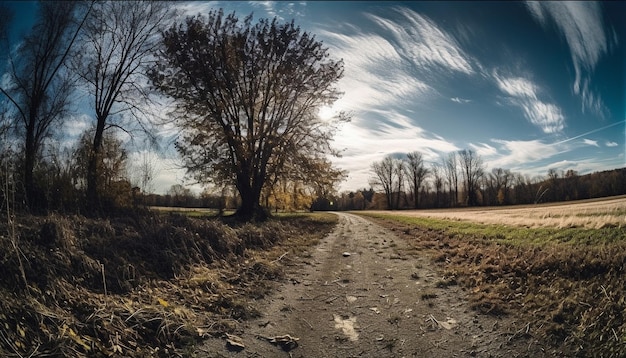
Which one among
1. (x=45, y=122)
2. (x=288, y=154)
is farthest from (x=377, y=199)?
(x=45, y=122)

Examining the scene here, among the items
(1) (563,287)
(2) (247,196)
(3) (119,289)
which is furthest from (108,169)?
(1) (563,287)

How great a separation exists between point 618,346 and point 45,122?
2241 cm

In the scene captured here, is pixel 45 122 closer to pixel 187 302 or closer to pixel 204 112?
pixel 204 112

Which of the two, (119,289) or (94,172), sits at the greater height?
(94,172)

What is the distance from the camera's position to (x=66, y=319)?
348 cm

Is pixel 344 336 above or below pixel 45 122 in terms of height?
below

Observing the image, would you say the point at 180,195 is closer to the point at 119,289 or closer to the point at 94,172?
the point at 94,172

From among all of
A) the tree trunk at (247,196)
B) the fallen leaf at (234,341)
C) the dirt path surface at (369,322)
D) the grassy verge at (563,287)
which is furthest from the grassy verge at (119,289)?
the tree trunk at (247,196)

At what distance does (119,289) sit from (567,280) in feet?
25.0

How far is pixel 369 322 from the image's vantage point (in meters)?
4.89

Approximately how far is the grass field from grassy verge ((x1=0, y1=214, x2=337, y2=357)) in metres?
4.32

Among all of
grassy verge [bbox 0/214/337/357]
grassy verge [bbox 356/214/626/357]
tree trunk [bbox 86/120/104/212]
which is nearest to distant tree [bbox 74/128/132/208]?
tree trunk [bbox 86/120/104/212]

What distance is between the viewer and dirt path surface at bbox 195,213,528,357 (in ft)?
13.2

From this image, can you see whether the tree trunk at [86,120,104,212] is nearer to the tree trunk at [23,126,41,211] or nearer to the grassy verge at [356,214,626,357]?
the tree trunk at [23,126,41,211]
